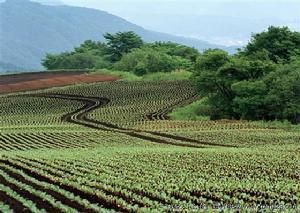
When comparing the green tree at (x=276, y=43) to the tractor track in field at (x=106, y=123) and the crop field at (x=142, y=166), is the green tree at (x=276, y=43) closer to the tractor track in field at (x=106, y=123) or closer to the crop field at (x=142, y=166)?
the tractor track in field at (x=106, y=123)

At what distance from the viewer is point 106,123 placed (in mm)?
69875

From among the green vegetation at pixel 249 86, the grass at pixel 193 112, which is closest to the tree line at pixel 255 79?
the green vegetation at pixel 249 86

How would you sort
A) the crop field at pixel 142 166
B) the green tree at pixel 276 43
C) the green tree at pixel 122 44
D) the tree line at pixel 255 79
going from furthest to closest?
the green tree at pixel 122 44
the green tree at pixel 276 43
the tree line at pixel 255 79
the crop field at pixel 142 166

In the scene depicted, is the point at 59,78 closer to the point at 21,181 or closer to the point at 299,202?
the point at 21,181

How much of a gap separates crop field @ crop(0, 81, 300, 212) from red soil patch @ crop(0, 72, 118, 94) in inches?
1119

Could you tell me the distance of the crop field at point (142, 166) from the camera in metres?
20.4

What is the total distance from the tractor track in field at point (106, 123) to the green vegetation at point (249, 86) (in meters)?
6.85

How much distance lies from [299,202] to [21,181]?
12.1 metres

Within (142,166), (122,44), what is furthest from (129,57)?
(142,166)

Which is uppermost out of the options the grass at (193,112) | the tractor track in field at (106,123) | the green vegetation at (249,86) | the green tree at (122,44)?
the green tree at (122,44)

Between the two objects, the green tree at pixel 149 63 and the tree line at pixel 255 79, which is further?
the green tree at pixel 149 63

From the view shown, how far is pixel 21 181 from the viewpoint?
2530 centimetres

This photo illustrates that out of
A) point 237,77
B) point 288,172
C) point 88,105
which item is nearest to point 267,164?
point 288,172

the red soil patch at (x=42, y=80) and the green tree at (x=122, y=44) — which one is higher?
the green tree at (x=122, y=44)
